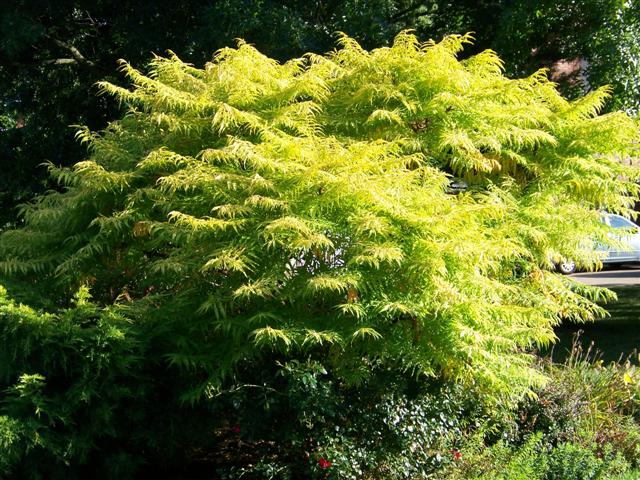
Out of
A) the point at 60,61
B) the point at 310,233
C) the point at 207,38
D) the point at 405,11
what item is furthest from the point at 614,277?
the point at 310,233

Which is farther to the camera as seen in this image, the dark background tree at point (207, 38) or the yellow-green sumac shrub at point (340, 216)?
the dark background tree at point (207, 38)

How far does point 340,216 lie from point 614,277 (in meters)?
16.5

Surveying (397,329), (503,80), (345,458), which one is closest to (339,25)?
(503,80)

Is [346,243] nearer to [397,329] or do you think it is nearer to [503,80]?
[397,329]

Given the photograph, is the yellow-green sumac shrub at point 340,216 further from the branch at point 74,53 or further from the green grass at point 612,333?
the branch at point 74,53

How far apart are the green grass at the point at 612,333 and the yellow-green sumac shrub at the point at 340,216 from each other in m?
3.69

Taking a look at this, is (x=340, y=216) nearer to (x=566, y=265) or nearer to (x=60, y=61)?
(x=566, y=265)

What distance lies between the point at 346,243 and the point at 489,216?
1.22 m

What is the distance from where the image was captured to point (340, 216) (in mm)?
5039

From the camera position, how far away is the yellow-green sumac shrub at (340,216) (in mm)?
4887

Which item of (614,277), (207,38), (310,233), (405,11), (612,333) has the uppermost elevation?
(405,11)

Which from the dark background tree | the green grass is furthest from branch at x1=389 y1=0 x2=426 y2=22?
the green grass

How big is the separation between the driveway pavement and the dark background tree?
28.7 ft

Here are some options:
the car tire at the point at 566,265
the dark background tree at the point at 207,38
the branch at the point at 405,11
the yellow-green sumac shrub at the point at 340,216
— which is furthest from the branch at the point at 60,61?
the car tire at the point at 566,265
